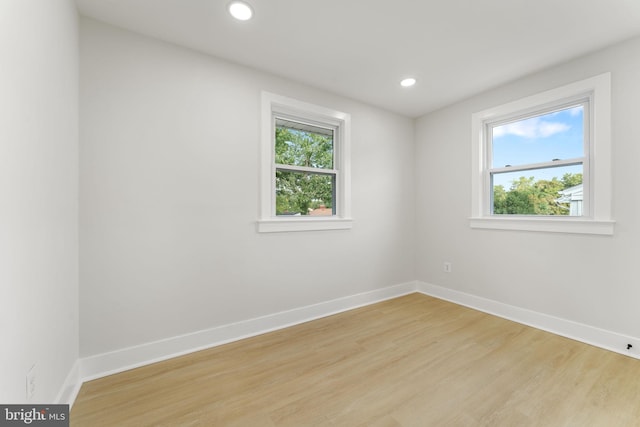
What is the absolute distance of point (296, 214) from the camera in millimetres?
2869

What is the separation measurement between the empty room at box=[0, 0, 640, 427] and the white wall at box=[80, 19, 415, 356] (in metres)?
0.02

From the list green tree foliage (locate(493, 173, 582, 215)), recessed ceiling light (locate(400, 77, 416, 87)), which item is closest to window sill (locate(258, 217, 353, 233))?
recessed ceiling light (locate(400, 77, 416, 87))

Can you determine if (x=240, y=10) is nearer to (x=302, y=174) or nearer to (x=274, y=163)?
(x=274, y=163)

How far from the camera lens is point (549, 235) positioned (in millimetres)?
2572

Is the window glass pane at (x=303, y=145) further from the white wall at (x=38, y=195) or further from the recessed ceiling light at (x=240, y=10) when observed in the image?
the white wall at (x=38, y=195)

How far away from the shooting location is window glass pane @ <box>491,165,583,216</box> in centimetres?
250

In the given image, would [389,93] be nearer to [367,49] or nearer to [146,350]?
[367,49]

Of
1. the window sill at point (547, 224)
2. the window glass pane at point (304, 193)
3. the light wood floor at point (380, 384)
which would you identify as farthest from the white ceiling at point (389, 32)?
the light wood floor at point (380, 384)

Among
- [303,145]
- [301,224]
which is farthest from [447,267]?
[303,145]

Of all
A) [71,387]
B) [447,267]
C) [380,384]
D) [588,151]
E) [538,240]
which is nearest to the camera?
[71,387]

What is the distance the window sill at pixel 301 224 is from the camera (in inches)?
101

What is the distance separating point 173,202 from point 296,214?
3.90 feet

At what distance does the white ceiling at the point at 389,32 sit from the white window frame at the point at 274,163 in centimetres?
32

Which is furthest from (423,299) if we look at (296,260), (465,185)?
(296,260)
